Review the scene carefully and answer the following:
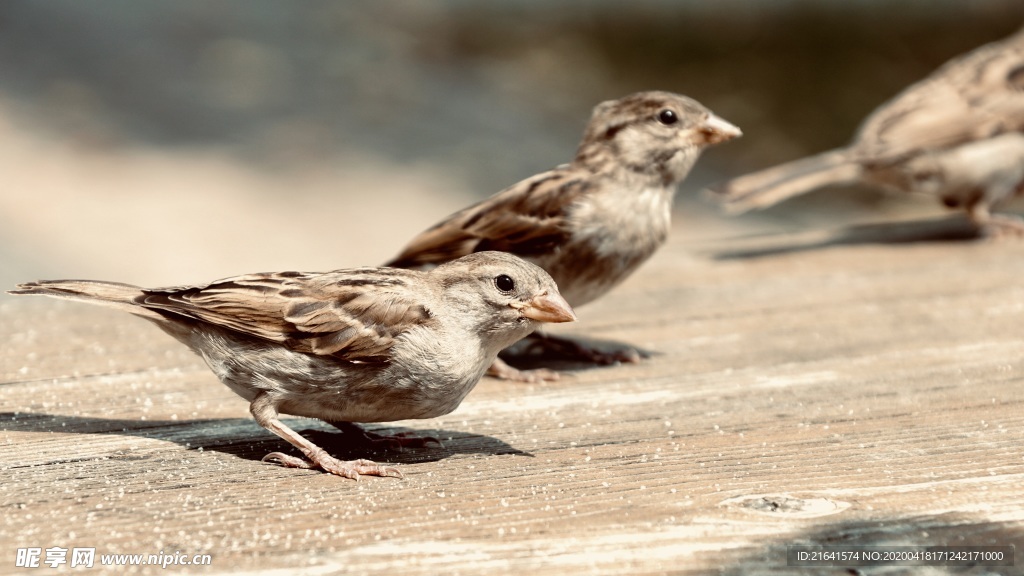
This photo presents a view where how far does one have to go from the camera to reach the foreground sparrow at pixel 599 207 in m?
3.99

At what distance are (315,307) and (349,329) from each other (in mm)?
128

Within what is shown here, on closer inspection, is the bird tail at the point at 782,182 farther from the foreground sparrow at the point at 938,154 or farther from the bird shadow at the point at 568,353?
the bird shadow at the point at 568,353

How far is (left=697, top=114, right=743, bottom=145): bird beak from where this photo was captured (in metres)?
4.09

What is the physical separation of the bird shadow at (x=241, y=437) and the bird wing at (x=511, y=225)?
1.12 meters

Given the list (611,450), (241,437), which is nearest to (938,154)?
(611,450)

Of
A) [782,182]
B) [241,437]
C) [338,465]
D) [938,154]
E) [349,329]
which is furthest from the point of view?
[938,154]

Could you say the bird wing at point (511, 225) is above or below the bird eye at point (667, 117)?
below

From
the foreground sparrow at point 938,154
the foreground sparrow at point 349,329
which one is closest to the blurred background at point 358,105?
the foreground sparrow at point 938,154

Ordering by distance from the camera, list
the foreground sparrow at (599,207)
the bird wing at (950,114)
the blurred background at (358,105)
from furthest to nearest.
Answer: the blurred background at (358,105) → the bird wing at (950,114) → the foreground sparrow at (599,207)

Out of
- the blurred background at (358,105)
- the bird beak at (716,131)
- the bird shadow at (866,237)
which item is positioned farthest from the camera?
the blurred background at (358,105)

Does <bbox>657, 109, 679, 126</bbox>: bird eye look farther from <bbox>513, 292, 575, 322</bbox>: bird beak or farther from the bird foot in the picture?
the bird foot

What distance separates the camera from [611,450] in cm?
276

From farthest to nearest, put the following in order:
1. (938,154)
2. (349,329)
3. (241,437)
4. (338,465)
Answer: (938,154) < (241,437) < (349,329) < (338,465)

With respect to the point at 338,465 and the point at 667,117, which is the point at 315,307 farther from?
the point at 667,117
